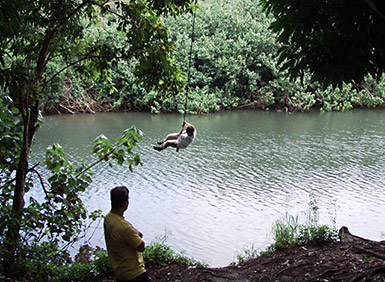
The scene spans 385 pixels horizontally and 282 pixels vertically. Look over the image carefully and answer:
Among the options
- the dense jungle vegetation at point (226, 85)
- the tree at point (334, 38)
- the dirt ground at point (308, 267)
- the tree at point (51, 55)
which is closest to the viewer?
the tree at point (334, 38)

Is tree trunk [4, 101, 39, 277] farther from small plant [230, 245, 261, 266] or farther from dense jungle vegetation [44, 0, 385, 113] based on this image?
dense jungle vegetation [44, 0, 385, 113]

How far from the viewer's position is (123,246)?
3.23 m

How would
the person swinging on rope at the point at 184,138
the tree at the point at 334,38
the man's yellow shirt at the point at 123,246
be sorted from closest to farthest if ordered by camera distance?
the man's yellow shirt at the point at 123,246 → the tree at the point at 334,38 → the person swinging on rope at the point at 184,138

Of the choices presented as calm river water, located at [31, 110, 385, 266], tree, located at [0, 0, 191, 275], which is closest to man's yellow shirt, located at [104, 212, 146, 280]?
tree, located at [0, 0, 191, 275]

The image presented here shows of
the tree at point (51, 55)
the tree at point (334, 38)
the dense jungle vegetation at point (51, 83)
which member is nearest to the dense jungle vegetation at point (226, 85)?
the dense jungle vegetation at point (51, 83)

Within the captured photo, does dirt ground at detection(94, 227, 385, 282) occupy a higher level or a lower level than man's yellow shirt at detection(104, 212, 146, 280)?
lower

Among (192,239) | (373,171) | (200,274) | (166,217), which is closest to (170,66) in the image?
(200,274)

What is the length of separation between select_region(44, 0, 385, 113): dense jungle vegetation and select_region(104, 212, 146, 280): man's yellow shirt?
73.0 feet

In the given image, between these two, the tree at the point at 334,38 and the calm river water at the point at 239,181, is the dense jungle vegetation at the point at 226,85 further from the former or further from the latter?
the tree at the point at 334,38

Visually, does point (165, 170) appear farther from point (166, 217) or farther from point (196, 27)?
point (196, 27)

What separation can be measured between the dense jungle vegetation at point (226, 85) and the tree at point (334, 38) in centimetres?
2184

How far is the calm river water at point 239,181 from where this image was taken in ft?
30.1

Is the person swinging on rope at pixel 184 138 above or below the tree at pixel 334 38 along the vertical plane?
below

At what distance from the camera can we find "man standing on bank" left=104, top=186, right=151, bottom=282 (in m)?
3.19
